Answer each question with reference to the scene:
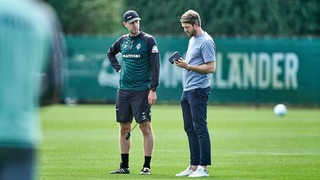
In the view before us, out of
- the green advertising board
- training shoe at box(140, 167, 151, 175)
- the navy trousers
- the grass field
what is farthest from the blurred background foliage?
the navy trousers

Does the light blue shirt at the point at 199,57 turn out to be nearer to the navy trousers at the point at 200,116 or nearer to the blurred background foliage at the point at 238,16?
the navy trousers at the point at 200,116

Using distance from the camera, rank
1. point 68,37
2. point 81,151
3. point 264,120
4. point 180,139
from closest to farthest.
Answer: point 81,151, point 180,139, point 264,120, point 68,37

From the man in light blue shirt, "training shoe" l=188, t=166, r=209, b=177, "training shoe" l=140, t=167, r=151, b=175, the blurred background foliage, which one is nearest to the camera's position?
the man in light blue shirt

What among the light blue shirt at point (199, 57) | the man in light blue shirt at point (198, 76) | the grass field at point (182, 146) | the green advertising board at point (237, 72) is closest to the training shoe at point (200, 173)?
the man in light blue shirt at point (198, 76)

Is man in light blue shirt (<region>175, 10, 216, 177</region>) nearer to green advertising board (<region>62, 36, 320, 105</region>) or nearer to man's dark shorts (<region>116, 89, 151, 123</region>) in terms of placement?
man's dark shorts (<region>116, 89, 151, 123</region>)

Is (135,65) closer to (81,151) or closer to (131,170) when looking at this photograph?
(131,170)

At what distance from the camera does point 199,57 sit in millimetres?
12273

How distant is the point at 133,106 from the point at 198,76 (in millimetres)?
1131

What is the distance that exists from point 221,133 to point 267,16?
1975 cm

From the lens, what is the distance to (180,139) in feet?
65.3

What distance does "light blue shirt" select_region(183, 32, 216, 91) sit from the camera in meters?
12.2

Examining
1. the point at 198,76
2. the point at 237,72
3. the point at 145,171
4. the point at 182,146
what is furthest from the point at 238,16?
the point at 198,76

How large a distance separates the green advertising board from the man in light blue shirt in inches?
818

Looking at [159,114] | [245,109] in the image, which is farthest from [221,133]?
[245,109]
